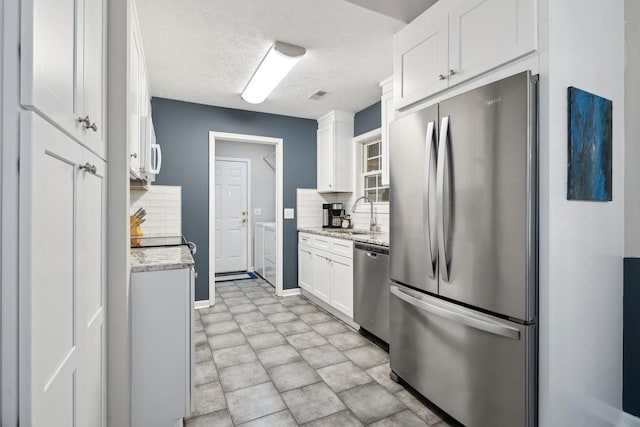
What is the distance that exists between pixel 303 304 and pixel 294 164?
1.88 meters

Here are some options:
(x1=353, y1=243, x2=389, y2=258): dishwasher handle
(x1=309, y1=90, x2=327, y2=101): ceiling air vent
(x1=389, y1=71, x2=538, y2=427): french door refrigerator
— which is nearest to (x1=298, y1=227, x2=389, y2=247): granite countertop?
(x1=353, y1=243, x2=389, y2=258): dishwasher handle

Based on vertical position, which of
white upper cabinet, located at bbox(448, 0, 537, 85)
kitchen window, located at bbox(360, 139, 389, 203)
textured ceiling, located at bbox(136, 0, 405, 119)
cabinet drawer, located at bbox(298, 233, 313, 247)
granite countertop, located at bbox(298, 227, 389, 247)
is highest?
textured ceiling, located at bbox(136, 0, 405, 119)

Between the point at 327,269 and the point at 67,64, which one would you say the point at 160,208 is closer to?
the point at 327,269

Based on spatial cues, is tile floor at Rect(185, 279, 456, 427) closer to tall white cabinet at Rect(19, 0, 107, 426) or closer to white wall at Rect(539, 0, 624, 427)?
white wall at Rect(539, 0, 624, 427)

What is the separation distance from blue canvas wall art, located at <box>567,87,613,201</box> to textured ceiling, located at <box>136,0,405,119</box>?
1.29 meters

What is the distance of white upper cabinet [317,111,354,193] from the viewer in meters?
4.30

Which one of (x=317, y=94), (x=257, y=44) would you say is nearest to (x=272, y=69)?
(x=257, y=44)

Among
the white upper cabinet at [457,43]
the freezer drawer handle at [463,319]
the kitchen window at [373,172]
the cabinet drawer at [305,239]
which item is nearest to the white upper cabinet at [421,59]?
the white upper cabinet at [457,43]

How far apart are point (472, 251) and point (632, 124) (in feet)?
3.75

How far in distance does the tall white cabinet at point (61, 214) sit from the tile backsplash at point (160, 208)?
2.60m

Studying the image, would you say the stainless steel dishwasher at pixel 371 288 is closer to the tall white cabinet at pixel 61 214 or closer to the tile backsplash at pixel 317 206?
the tile backsplash at pixel 317 206

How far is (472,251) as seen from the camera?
160cm

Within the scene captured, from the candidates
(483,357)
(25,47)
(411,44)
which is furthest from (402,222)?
(25,47)

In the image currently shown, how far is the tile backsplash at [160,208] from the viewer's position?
3.67 meters
